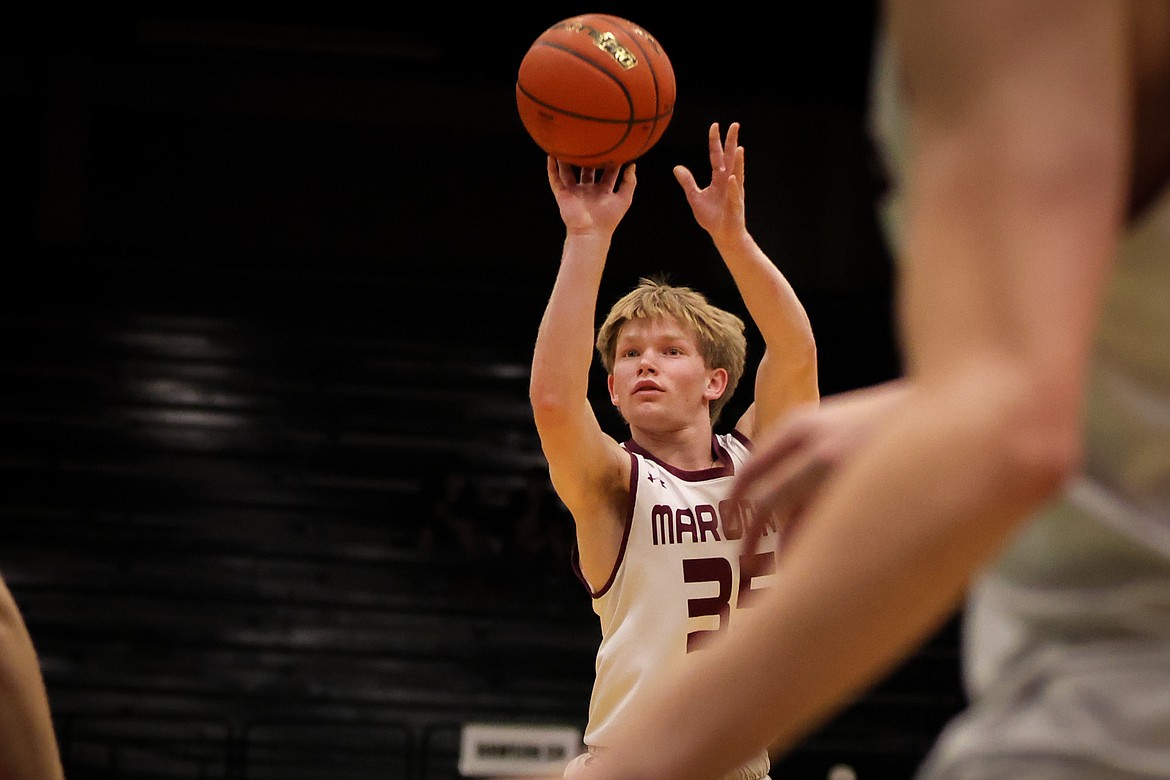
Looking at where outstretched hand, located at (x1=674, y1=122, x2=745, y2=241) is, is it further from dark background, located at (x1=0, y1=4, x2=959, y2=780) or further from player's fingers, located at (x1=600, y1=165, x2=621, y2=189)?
dark background, located at (x1=0, y1=4, x2=959, y2=780)

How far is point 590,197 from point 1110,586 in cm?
291

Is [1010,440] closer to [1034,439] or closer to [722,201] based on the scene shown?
[1034,439]

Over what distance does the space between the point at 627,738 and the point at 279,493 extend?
9.77m

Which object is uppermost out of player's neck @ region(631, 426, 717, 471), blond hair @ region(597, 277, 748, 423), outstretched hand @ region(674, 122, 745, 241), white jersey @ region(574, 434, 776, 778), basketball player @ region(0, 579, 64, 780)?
outstretched hand @ region(674, 122, 745, 241)

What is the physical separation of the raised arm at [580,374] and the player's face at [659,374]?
0.23 m

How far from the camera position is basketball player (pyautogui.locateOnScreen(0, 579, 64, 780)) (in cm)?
151

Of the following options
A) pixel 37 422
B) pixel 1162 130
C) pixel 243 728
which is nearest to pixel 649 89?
pixel 1162 130

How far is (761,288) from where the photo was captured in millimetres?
3758

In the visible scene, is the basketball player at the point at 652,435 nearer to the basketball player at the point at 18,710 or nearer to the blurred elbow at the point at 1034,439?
the basketball player at the point at 18,710

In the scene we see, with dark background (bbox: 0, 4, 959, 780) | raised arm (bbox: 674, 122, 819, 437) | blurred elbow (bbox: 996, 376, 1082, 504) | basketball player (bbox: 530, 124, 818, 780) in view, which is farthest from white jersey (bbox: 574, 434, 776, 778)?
dark background (bbox: 0, 4, 959, 780)

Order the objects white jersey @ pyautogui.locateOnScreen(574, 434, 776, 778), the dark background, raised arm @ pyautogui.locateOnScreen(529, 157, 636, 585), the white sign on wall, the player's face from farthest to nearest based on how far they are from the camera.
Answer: the dark background, the white sign on wall, the player's face, white jersey @ pyautogui.locateOnScreen(574, 434, 776, 778), raised arm @ pyautogui.locateOnScreen(529, 157, 636, 585)

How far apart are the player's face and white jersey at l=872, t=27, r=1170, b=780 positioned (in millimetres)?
3112

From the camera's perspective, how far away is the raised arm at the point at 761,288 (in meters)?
3.76

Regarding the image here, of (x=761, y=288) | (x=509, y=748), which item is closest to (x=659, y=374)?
(x=761, y=288)
